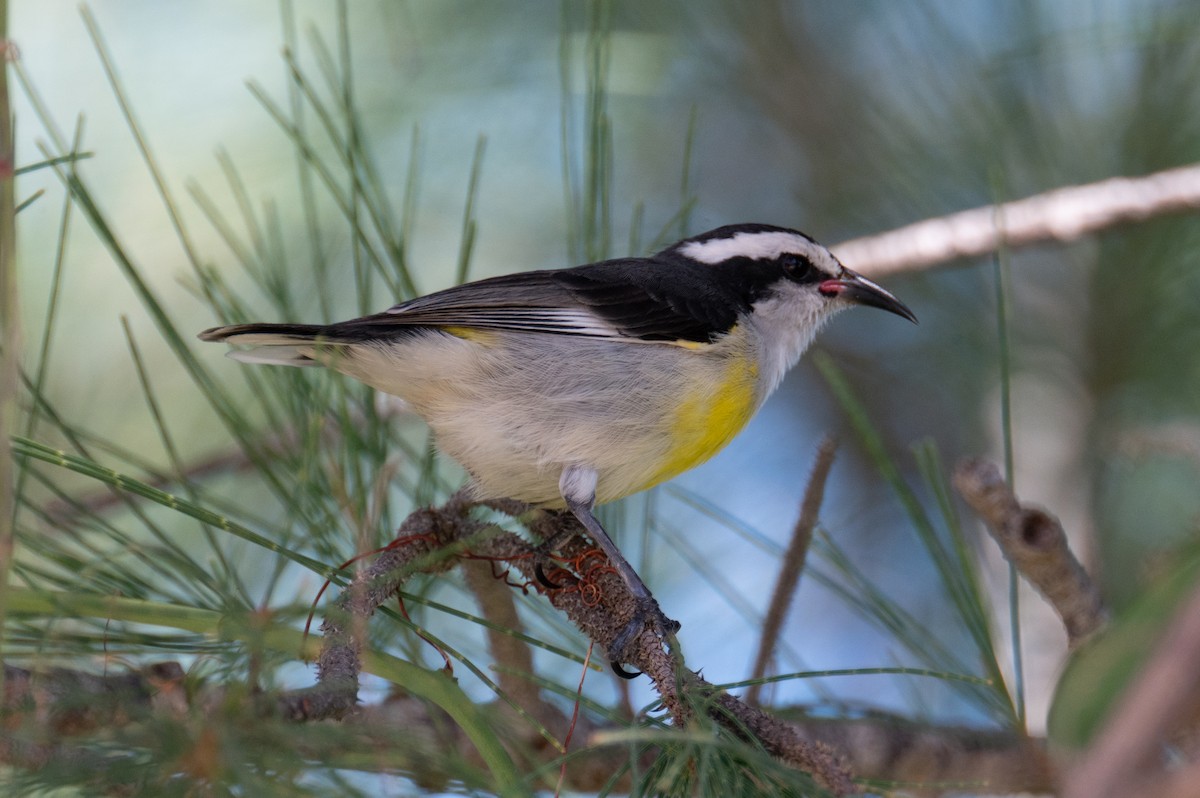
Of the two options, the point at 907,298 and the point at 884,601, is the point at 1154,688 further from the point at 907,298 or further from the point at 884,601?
the point at 907,298

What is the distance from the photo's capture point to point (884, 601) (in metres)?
2.13

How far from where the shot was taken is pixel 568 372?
267 cm

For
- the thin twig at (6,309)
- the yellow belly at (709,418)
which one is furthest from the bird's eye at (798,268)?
the thin twig at (6,309)

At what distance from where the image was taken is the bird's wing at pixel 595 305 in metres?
2.72

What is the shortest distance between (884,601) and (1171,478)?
6.98 ft

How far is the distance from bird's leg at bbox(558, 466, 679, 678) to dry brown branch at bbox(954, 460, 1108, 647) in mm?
593

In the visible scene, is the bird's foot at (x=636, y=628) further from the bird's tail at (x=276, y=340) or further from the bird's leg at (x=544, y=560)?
the bird's tail at (x=276, y=340)

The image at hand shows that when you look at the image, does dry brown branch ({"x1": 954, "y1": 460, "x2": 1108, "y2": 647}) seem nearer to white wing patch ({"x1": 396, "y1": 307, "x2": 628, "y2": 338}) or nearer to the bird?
the bird

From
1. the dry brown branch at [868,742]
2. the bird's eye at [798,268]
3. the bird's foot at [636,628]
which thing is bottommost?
the dry brown branch at [868,742]

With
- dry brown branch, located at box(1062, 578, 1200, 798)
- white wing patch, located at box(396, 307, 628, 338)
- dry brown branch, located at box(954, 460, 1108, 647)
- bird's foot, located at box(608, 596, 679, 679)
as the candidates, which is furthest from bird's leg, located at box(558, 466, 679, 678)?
dry brown branch, located at box(1062, 578, 1200, 798)

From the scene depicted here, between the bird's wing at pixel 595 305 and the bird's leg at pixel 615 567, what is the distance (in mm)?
403

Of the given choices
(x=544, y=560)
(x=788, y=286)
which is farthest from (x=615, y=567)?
(x=788, y=286)

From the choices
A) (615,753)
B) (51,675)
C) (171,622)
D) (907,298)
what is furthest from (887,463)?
(907,298)

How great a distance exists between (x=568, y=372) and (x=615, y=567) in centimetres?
56
